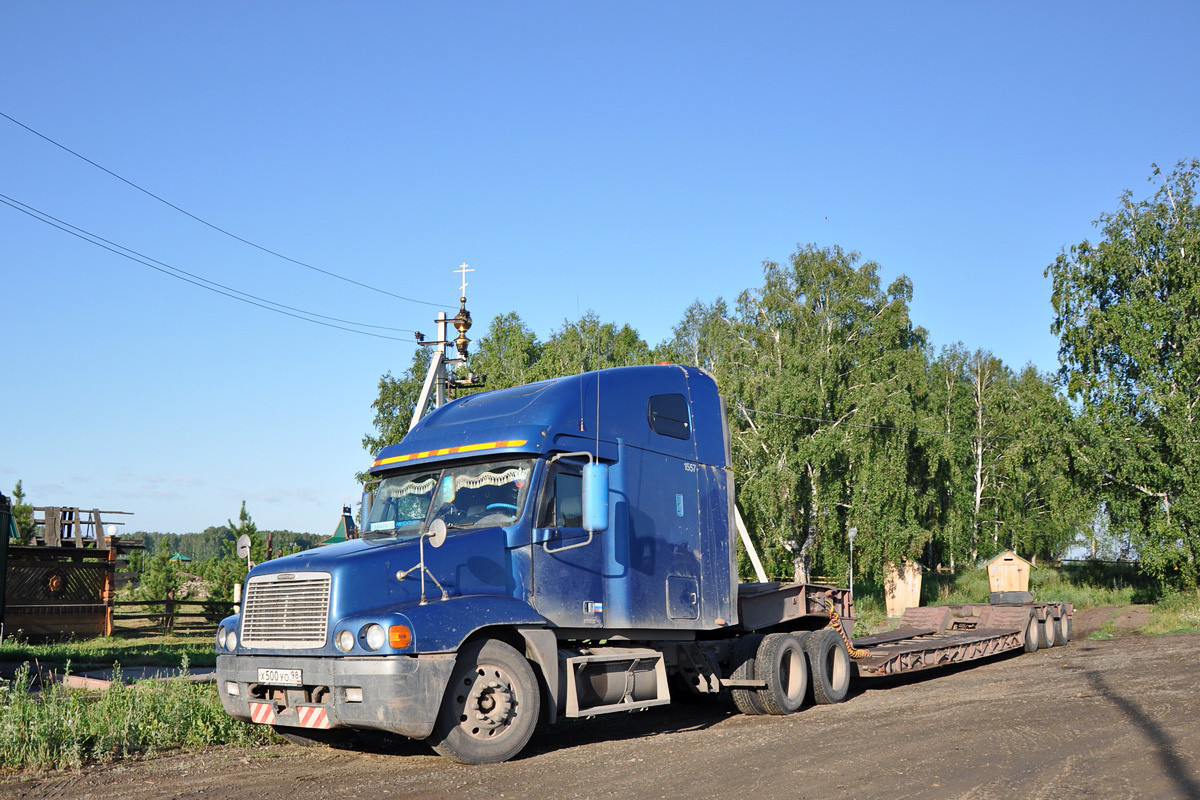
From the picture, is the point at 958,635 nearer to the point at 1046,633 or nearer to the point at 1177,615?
the point at 1046,633

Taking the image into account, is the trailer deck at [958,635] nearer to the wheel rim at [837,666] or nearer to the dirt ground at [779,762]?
the wheel rim at [837,666]

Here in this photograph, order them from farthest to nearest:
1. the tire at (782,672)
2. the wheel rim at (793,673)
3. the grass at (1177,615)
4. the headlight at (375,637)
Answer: the grass at (1177,615)
the wheel rim at (793,673)
the tire at (782,672)
the headlight at (375,637)

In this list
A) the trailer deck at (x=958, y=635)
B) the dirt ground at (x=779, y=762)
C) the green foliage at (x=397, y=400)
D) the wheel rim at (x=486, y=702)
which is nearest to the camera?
the dirt ground at (x=779, y=762)

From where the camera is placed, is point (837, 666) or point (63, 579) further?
point (63, 579)

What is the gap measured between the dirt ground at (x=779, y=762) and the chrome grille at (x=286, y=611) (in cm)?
105

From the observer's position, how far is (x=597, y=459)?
999 cm

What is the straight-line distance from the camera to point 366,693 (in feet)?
26.0

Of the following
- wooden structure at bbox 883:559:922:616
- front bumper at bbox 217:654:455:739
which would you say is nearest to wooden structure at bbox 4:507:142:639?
front bumper at bbox 217:654:455:739

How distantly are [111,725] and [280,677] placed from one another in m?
1.88

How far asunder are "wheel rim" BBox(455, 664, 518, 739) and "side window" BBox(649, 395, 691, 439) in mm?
3352

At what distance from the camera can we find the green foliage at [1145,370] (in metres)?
32.6

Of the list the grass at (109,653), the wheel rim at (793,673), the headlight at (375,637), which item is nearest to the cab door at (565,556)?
the headlight at (375,637)

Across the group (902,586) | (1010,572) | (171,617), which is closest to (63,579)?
(171,617)

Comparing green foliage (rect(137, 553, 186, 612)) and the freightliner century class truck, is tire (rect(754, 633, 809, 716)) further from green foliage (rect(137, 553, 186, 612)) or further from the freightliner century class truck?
green foliage (rect(137, 553, 186, 612))
